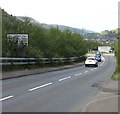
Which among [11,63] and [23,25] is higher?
[23,25]

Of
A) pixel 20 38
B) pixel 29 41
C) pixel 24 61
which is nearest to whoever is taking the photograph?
pixel 24 61

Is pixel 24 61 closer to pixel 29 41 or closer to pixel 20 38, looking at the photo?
pixel 20 38

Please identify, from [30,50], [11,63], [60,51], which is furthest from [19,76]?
[60,51]

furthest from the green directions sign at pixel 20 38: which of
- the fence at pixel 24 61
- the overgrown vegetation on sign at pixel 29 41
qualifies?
the fence at pixel 24 61

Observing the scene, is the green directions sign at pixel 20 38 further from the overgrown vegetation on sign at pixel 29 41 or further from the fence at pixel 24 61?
the fence at pixel 24 61

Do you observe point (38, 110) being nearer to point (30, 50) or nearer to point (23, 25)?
point (30, 50)

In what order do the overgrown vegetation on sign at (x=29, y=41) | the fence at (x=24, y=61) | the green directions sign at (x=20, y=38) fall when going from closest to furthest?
the fence at (x=24, y=61) → the overgrown vegetation on sign at (x=29, y=41) → the green directions sign at (x=20, y=38)

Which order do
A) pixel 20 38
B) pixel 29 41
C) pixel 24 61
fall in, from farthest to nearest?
A: pixel 29 41
pixel 20 38
pixel 24 61

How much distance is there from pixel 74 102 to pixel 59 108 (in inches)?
58.9

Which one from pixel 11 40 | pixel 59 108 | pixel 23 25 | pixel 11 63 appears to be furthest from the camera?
pixel 23 25

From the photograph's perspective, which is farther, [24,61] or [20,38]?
[20,38]

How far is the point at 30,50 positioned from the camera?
31.0 metres

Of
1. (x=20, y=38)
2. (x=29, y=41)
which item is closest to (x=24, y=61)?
(x=20, y=38)

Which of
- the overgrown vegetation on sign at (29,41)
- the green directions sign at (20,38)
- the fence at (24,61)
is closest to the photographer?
the fence at (24,61)
